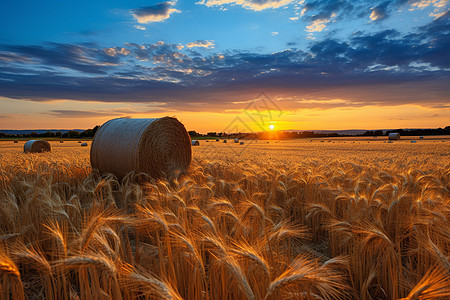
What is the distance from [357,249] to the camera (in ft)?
9.57

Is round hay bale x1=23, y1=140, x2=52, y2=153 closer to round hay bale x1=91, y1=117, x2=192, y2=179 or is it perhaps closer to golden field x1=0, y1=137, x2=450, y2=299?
round hay bale x1=91, y1=117, x2=192, y2=179

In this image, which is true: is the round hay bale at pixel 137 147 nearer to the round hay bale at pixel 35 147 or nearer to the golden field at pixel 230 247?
the golden field at pixel 230 247

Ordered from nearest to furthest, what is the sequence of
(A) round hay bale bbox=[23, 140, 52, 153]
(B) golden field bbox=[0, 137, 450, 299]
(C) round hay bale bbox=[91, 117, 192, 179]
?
1. (B) golden field bbox=[0, 137, 450, 299]
2. (C) round hay bale bbox=[91, 117, 192, 179]
3. (A) round hay bale bbox=[23, 140, 52, 153]

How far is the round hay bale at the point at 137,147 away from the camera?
7953mm

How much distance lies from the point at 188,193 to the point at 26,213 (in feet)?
7.55

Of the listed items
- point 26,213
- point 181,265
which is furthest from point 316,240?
point 26,213

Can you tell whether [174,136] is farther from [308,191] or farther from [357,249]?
[357,249]

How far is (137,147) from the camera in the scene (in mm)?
7824

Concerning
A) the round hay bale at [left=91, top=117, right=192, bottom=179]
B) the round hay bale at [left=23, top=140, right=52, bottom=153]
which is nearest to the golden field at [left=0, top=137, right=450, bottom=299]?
the round hay bale at [left=91, top=117, right=192, bottom=179]

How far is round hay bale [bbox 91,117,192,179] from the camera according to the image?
7.95 m

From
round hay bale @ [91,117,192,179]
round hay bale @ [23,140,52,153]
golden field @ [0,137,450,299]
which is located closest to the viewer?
golden field @ [0,137,450,299]

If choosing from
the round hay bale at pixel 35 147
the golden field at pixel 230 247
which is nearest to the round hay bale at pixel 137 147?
the golden field at pixel 230 247

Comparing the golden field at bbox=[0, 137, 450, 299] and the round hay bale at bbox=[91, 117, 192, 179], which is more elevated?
the round hay bale at bbox=[91, 117, 192, 179]

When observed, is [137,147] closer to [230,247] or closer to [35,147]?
[230,247]
